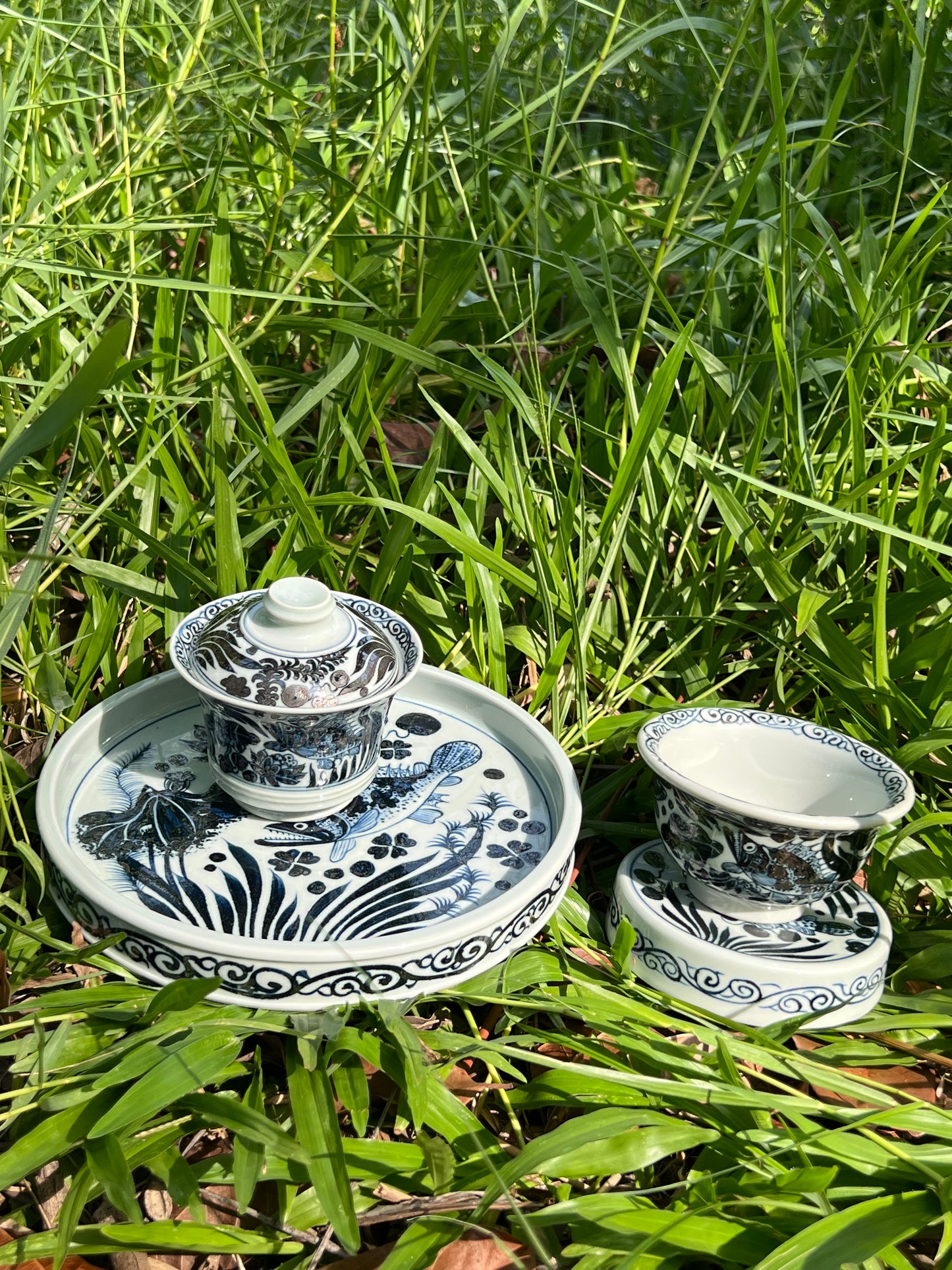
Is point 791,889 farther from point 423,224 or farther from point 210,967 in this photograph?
point 423,224

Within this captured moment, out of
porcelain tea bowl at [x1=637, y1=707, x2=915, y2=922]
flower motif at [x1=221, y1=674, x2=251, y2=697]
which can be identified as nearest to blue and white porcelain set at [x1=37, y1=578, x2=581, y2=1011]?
flower motif at [x1=221, y1=674, x2=251, y2=697]

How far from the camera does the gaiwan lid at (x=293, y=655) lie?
91 centimetres

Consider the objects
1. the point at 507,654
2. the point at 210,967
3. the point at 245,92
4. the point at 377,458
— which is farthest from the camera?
the point at 245,92

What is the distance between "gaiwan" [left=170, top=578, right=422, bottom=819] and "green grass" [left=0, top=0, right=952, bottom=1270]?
16 cm

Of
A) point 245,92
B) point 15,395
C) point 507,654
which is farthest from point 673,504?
point 245,92

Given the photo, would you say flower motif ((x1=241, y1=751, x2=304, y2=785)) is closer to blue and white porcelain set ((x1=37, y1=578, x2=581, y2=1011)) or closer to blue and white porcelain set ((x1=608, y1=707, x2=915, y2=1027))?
blue and white porcelain set ((x1=37, y1=578, x2=581, y2=1011))

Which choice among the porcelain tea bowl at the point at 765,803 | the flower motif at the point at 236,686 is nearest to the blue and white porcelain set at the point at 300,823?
the flower motif at the point at 236,686

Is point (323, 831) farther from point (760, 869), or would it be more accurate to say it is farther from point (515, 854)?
point (760, 869)

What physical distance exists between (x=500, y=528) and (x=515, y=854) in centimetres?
43

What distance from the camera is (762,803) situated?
3.44 feet

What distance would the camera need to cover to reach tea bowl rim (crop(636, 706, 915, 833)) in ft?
2.89

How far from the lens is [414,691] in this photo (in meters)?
1.17

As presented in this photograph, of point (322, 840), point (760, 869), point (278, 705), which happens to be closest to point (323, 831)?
point (322, 840)

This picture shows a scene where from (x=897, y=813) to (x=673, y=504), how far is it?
0.56 m
